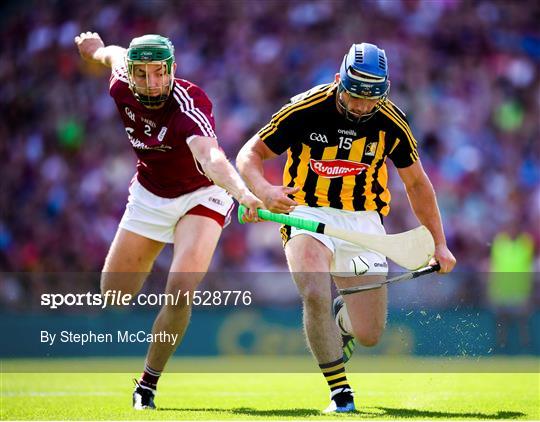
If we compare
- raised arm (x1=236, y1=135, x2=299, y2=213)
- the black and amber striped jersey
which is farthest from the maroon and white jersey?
the black and amber striped jersey

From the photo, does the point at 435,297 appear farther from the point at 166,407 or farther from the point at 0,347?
the point at 0,347

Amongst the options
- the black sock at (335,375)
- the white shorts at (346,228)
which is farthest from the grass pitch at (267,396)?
the white shorts at (346,228)

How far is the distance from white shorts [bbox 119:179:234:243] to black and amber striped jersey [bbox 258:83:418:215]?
530 mm

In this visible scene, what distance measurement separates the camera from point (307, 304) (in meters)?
6.46

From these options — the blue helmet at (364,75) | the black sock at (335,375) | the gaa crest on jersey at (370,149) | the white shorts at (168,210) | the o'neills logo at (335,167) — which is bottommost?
the black sock at (335,375)

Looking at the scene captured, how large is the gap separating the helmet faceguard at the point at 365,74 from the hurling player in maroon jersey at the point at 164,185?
2.90ft

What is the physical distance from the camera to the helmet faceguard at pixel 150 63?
673cm

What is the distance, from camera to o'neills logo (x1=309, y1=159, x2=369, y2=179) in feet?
22.7

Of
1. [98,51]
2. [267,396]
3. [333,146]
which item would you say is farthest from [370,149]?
[98,51]

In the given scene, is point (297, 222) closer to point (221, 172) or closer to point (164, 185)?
point (221, 172)

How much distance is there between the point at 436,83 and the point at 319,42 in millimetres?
2002

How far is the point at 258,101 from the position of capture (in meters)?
15.8

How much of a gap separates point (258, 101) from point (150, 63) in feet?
29.9

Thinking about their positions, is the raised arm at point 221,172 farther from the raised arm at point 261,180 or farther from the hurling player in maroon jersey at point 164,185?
the raised arm at point 261,180
